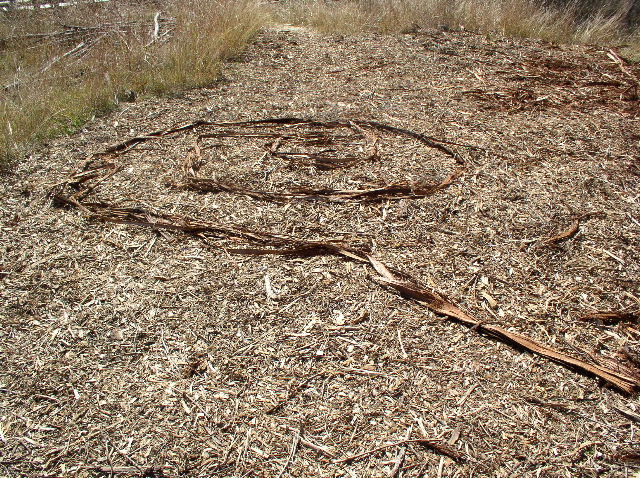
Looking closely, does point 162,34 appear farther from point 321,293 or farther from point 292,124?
point 321,293

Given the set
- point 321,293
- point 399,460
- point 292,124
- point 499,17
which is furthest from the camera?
point 499,17

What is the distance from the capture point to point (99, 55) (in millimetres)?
6195

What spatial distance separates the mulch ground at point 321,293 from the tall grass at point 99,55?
0.47 m

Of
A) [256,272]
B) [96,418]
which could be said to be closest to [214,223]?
[256,272]

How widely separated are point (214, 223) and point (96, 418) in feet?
4.55

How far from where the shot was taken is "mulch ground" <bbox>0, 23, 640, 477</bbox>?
6.50ft

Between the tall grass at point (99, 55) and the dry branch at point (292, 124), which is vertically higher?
the tall grass at point (99, 55)

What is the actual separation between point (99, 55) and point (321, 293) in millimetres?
5004

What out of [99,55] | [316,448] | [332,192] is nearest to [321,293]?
[316,448]

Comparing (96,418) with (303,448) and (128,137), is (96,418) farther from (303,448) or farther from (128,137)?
(128,137)

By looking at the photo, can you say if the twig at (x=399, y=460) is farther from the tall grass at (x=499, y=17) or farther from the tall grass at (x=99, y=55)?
the tall grass at (x=499, y=17)

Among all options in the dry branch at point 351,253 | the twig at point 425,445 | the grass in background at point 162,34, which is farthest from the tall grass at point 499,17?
the twig at point 425,445

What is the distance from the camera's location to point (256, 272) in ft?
9.16

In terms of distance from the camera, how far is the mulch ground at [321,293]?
198cm
